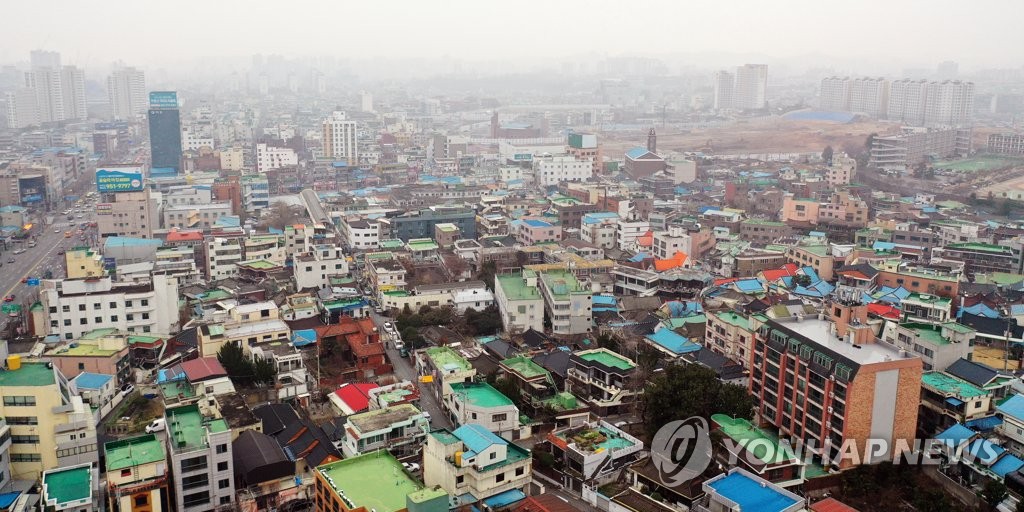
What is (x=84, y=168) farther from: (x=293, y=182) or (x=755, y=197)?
(x=755, y=197)

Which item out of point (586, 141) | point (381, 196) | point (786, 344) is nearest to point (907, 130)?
point (586, 141)

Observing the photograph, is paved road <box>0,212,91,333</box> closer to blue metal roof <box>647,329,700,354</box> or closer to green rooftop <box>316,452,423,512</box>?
green rooftop <box>316,452,423,512</box>

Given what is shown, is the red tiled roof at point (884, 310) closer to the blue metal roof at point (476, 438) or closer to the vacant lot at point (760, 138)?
the blue metal roof at point (476, 438)

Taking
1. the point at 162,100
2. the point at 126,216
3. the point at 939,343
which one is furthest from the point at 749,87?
→ the point at 939,343

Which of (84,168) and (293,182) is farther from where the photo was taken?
(84,168)

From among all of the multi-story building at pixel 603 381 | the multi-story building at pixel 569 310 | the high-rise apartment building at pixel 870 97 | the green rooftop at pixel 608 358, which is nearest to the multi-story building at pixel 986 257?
the multi-story building at pixel 569 310

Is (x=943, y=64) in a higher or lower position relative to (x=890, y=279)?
higher
